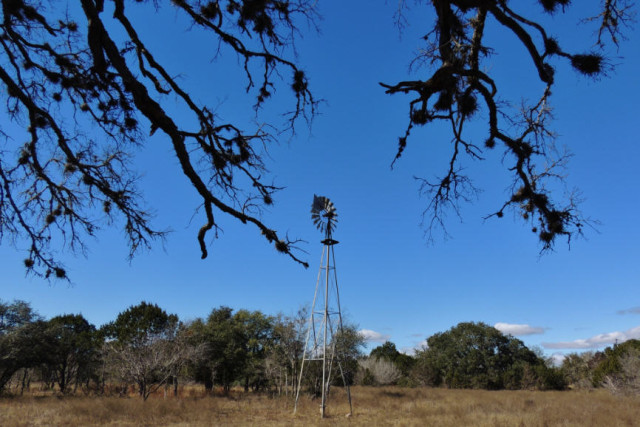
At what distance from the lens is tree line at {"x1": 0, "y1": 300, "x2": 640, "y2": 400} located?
64.5 ft

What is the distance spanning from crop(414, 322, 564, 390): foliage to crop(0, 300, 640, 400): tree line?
0.32 ft

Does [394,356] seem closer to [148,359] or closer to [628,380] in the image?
[628,380]

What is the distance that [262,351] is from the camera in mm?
30516

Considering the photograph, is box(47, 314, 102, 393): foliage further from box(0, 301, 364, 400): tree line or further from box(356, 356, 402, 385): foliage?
box(356, 356, 402, 385): foliage

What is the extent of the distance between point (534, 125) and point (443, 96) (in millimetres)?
926

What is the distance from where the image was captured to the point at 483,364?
3888 cm

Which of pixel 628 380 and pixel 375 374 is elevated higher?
pixel 628 380

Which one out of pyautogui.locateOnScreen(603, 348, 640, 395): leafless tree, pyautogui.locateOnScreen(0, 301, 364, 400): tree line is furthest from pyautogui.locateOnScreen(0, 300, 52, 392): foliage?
pyautogui.locateOnScreen(603, 348, 640, 395): leafless tree

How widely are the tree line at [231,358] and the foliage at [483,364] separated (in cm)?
10

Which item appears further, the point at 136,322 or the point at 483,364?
the point at 483,364

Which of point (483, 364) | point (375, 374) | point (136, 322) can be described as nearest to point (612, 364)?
point (483, 364)

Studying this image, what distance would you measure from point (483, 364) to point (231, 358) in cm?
2600

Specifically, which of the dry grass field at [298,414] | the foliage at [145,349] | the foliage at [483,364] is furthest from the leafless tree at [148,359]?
the foliage at [483,364]

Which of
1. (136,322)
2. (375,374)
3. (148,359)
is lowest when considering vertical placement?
(375,374)
